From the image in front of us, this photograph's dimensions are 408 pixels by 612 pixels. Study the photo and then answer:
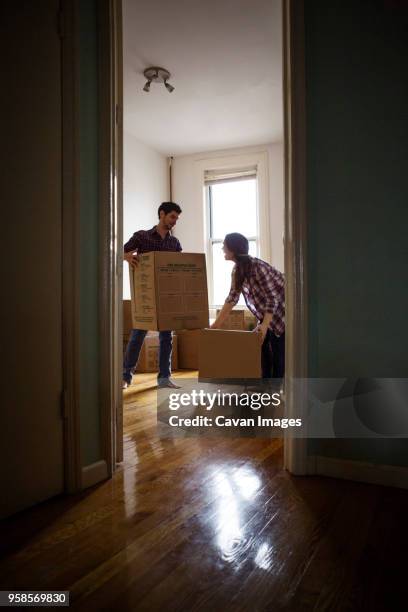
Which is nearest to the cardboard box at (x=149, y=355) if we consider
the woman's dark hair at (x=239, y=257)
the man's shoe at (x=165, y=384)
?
the man's shoe at (x=165, y=384)

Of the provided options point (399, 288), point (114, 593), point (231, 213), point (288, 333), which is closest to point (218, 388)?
point (288, 333)

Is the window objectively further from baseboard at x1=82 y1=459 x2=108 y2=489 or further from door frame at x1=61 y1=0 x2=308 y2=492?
baseboard at x1=82 y1=459 x2=108 y2=489

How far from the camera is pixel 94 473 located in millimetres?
1710

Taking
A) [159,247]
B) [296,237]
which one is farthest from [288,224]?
[159,247]

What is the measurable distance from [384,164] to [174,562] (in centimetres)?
155

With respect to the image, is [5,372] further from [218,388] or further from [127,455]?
[218,388]

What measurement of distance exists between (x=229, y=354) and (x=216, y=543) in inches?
51.1

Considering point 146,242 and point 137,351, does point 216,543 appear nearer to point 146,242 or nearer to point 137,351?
point 137,351

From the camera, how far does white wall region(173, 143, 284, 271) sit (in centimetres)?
530

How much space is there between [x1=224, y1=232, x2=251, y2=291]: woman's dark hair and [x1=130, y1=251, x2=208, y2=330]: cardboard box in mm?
435

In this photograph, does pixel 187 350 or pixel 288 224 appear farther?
pixel 187 350

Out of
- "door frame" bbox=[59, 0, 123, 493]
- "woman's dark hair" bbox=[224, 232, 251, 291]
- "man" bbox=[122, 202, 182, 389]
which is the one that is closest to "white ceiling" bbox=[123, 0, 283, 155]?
"man" bbox=[122, 202, 182, 389]

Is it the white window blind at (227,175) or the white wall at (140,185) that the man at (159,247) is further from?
the white window blind at (227,175)

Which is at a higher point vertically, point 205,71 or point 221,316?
point 205,71
